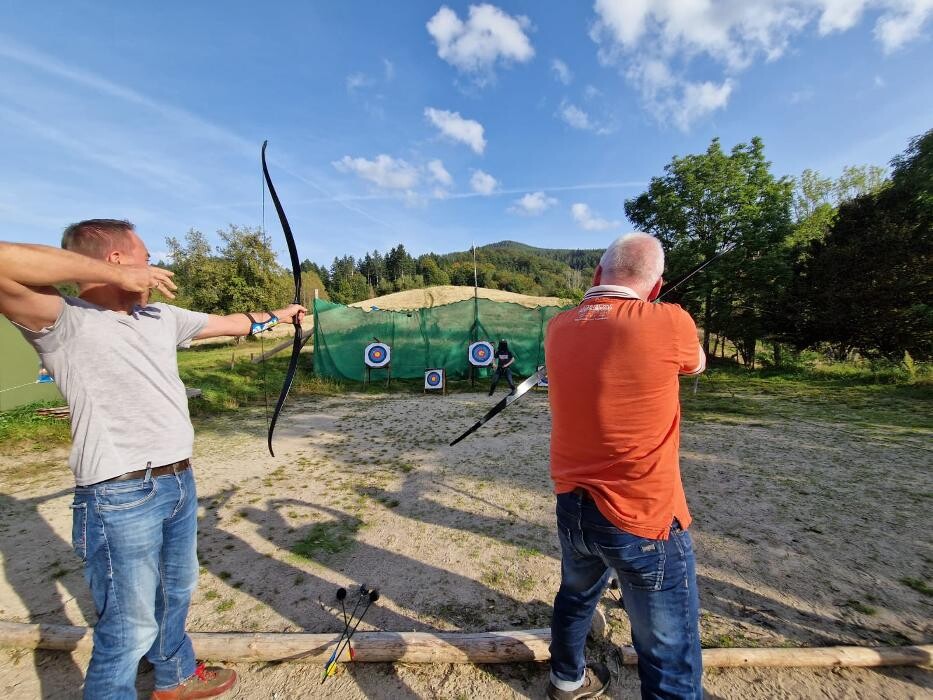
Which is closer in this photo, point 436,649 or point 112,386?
point 112,386

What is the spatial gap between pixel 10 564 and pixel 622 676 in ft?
13.0

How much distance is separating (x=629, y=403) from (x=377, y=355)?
31.2ft

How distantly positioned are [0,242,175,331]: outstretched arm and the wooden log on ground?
1.67m

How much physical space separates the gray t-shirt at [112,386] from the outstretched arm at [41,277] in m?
0.07

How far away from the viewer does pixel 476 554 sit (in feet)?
9.27

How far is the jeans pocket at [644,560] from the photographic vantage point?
1.21 metres

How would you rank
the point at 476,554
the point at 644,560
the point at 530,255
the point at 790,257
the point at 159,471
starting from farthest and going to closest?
the point at 530,255, the point at 790,257, the point at 476,554, the point at 159,471, the point at 644,560

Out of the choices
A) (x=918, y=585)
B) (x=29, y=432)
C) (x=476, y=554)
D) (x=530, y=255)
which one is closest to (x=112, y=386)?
(x=476, y=554)

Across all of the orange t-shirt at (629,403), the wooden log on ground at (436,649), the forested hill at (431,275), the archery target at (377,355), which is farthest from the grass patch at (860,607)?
the forested hill at (431,275)

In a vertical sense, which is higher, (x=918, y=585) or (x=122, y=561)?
(x=122, y=561)

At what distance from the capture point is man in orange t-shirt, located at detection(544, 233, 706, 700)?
1200 mm

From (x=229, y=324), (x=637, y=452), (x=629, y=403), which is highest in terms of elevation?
(x=229, y=324)

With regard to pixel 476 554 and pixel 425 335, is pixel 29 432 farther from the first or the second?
pixel 425 335

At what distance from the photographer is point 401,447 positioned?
5.38 meters
